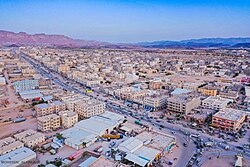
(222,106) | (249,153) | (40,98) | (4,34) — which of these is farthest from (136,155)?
(4,34)

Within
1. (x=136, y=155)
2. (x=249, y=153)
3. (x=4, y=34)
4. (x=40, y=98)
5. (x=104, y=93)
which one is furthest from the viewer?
(x=4, y=34)

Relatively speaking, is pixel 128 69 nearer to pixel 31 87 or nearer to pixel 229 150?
pixel 31 87

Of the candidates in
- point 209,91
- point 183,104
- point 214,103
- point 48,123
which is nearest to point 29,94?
point 48,123

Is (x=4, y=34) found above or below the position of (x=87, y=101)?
above

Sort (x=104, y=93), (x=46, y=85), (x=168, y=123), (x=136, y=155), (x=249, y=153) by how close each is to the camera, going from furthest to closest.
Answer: (x=46, y=85) < (x=104, y=93) < (x=168, y=123) < (x=249, y=153) < (x=136, y=155)

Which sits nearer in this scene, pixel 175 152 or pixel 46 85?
pixel 175 152

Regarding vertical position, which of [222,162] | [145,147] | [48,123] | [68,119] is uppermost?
[68,119]

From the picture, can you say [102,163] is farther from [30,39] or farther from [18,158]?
[30,39]

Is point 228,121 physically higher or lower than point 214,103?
lower
